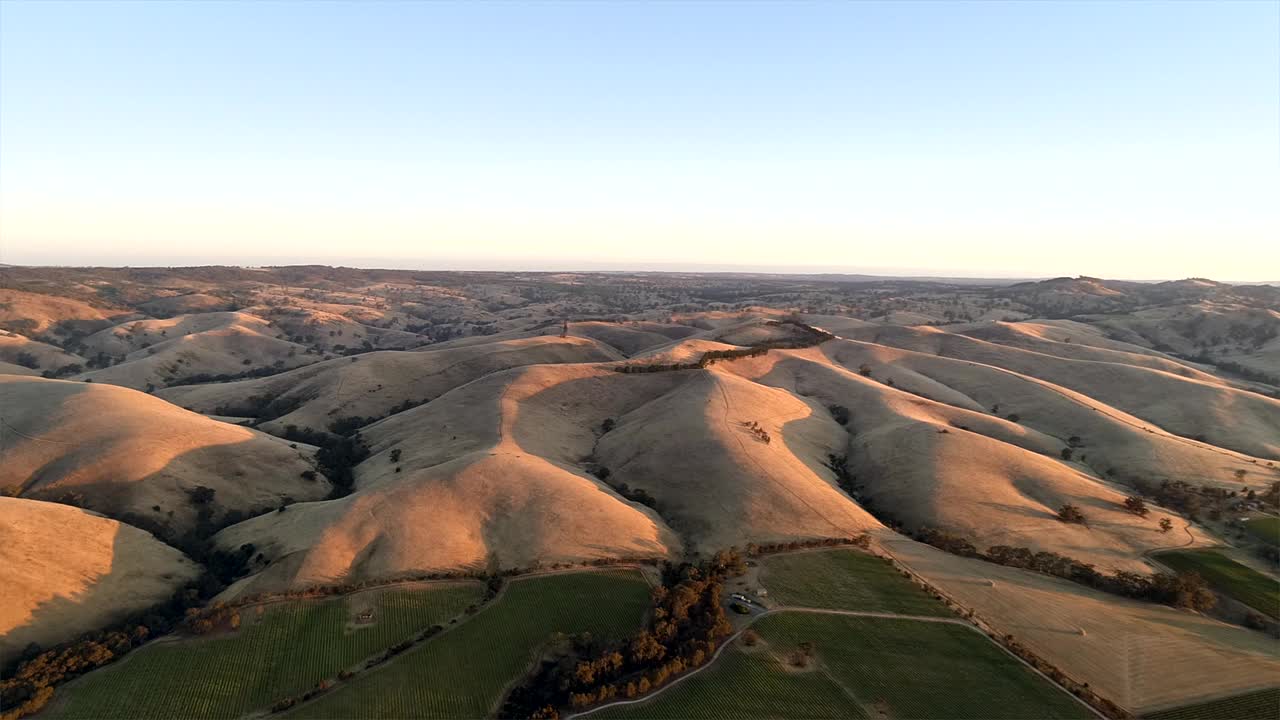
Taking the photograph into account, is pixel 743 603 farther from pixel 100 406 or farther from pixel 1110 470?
pixel 100 406

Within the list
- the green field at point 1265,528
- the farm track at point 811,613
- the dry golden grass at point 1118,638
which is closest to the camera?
the farm track at point 811,613

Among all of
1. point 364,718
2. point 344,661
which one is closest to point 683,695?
point 364,718

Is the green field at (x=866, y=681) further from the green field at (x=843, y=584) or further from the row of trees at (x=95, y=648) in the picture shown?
the row of trees at (x=95, y=648)

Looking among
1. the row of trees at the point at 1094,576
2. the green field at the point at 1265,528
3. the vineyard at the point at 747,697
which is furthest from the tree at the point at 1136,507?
the vineyard at the point at 747,697

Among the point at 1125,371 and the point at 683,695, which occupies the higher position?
the point at 1125,371

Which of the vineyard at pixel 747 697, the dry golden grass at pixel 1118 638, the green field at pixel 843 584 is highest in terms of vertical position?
the dry golden grass at pixel 1118 638

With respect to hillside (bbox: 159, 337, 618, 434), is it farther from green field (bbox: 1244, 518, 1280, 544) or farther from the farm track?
green field (bbox: 1244, 518, 1280, 544)

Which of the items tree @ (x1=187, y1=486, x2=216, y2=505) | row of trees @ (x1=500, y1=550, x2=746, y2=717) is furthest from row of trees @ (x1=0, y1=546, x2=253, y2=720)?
row of trees @ (x1=500, y1=550, x2=746, y2=717)
